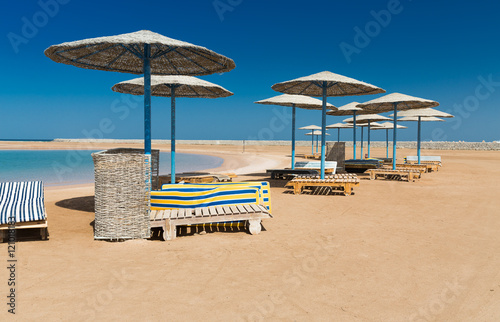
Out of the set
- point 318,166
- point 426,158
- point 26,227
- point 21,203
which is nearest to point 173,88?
point 21,203

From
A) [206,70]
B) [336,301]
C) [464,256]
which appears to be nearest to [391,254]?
[464,256]

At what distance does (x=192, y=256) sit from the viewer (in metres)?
3.83

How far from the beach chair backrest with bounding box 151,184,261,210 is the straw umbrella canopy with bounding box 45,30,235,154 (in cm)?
111

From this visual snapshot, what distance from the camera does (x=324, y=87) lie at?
8.54 m

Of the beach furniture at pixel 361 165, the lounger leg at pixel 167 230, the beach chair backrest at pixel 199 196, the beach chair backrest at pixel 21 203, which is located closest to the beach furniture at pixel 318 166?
the beach furniture at pixel 361 165

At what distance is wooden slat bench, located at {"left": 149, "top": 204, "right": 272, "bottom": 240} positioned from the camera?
14.6ft

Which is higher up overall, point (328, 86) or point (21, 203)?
point (328, 86)

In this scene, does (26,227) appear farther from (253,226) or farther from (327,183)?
(327,183)

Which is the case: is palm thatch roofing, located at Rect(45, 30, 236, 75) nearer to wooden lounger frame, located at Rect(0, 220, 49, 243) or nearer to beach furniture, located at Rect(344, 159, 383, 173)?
wooden lounger frame, located at Rect(0, 220, 49, 243)

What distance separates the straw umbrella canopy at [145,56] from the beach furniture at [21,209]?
1.82m

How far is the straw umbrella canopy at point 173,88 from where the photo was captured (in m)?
8.01

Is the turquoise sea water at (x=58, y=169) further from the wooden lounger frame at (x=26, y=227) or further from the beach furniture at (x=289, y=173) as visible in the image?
the wooden lounger frame at (x=26, y=227)

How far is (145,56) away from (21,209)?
3.02 meters

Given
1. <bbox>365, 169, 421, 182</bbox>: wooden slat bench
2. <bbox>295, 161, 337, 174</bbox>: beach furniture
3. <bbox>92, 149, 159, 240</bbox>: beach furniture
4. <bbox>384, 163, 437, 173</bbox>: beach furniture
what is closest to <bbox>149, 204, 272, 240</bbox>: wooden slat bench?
<bbox>92, 149, 159, 240</bbox>: beach furniture
